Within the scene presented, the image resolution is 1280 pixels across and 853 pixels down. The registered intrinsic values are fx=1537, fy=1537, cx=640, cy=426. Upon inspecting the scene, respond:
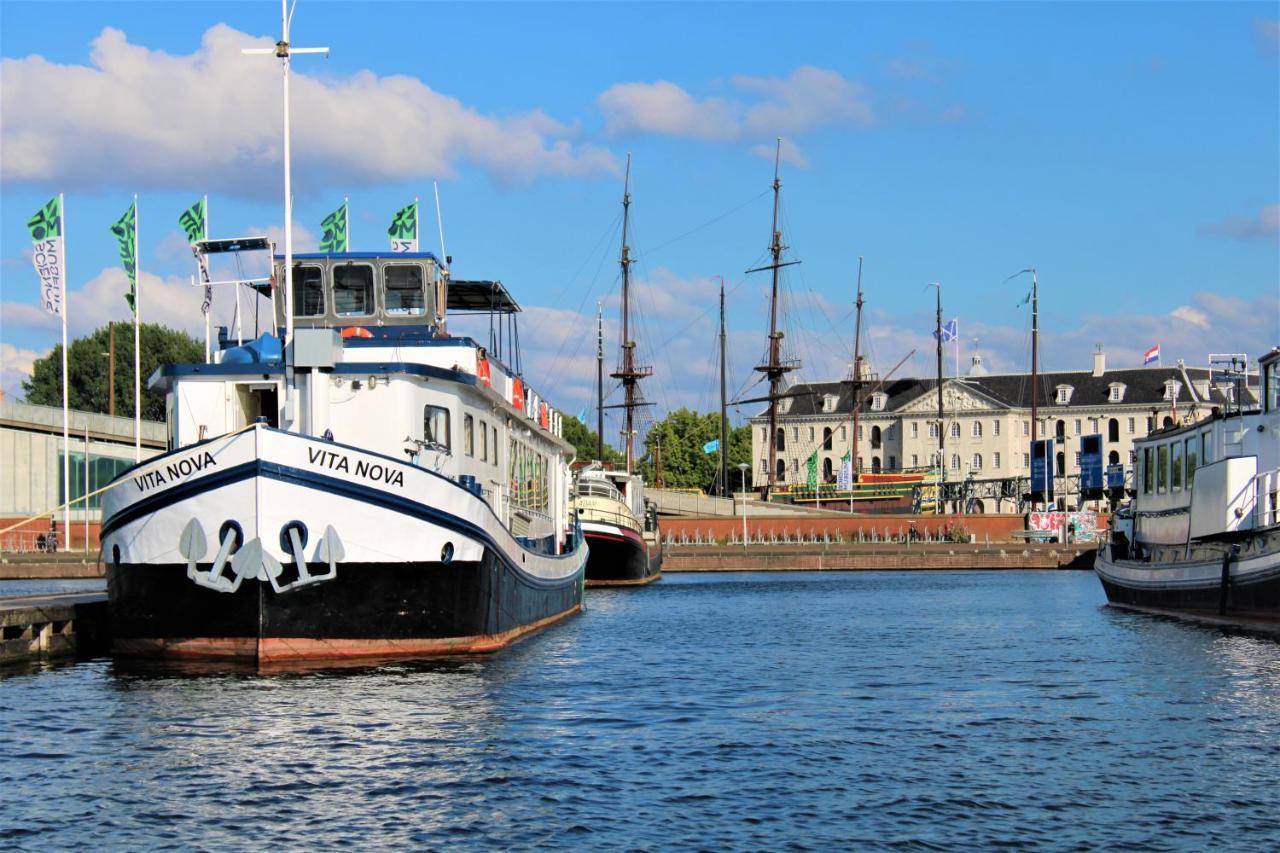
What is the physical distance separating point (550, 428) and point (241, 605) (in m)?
18.8

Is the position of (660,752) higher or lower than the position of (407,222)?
lower

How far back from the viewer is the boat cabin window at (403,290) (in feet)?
105

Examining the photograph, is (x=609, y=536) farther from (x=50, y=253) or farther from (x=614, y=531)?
(x=50, y=253)

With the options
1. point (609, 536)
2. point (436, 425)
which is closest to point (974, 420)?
point (609, 536)

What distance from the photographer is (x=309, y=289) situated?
105ft

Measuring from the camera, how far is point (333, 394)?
27188 millimetres

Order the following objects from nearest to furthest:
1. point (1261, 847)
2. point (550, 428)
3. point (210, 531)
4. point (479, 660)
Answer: point (1261, 847), point (210, 531), point (479, 660), point (550, 428)

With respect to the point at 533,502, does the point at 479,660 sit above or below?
below

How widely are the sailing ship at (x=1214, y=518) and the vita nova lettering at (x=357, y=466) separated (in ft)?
68.4

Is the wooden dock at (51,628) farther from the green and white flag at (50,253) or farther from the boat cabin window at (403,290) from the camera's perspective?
the green and white flag at (50,253)

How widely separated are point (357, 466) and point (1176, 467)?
89.8 ft

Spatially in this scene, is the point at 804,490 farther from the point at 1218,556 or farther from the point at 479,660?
the point at 479,660

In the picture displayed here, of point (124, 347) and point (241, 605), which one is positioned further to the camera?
point (124, 347)

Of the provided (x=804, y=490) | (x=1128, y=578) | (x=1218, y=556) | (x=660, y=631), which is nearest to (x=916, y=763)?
(x=660, y=631)
